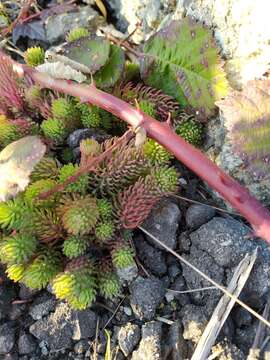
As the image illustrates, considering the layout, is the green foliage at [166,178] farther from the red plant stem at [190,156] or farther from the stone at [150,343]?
the stone at [150,343]

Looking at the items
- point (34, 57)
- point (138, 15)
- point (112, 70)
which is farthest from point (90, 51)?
point (138, 15)

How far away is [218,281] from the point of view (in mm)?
2025

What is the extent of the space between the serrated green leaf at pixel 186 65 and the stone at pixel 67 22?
544 mm

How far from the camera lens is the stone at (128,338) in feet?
6.42

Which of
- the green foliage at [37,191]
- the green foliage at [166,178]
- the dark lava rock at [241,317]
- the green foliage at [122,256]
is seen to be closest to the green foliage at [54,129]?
the green foliage at [37,191]

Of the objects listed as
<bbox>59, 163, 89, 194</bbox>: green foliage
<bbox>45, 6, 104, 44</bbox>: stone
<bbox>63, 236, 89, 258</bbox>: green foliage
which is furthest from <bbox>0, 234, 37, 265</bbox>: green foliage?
<bbox>45, 6, 104, 44</bbox>: stone

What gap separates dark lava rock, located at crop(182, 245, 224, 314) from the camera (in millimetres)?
2000

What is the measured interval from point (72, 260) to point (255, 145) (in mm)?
871

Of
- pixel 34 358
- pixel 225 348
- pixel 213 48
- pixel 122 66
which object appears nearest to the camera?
pixel 225 348

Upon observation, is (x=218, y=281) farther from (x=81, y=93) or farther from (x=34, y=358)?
(x=81, y=93)

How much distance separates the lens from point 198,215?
215 cm

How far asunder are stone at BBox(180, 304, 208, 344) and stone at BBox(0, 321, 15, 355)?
0.70 meters

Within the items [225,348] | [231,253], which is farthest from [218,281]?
[225,348]

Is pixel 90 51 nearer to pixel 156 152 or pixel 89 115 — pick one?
pixel 89 115
